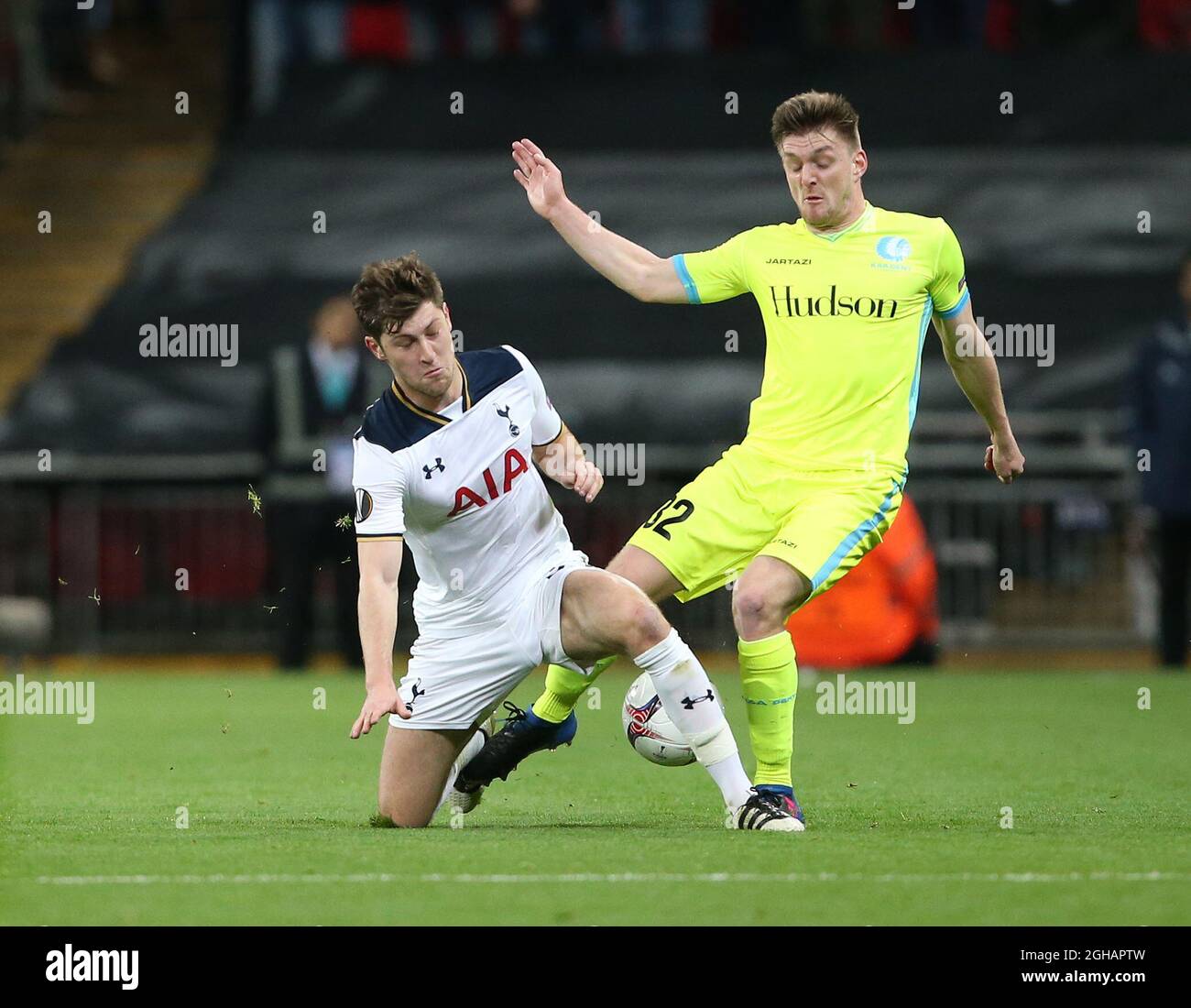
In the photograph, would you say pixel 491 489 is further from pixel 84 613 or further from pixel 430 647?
pixel 84 613

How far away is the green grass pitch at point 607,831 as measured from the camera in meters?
5.30

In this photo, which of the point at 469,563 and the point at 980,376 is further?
the point at 980,376

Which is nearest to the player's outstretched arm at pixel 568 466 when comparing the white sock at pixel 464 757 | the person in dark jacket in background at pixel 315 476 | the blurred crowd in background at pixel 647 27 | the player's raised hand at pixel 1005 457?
the white sock at pixel 464 757

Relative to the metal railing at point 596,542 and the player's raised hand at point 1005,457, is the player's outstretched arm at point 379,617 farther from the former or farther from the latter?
the metal railing at point 596,542

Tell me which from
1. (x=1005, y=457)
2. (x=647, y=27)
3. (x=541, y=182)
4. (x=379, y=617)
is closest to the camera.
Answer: (x=379, y=617)

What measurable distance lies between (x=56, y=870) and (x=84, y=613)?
31.8ft

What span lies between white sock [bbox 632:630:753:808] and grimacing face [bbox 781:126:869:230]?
1.57 metres

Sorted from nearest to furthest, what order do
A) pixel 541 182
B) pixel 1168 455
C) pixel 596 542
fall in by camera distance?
pixel 541 182, pixel 1168 455, pixel 596 542

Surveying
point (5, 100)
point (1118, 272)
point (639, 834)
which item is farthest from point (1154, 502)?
point (5, 100)

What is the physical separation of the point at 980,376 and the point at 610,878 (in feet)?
8.76

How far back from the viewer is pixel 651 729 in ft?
24.4

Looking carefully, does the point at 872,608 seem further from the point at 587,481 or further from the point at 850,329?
the point at 587,481

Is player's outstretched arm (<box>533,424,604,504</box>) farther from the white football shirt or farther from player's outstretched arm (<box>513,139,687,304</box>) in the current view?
player's outstretched arm (<box>513,139,687,304</box>)

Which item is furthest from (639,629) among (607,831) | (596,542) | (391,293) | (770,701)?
(596,542)
